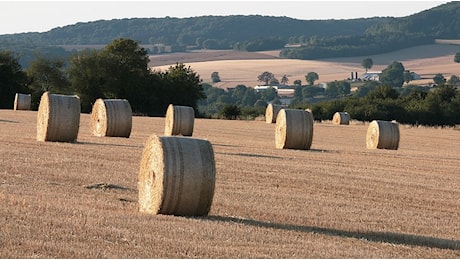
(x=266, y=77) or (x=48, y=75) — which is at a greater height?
(x=48, y=75)

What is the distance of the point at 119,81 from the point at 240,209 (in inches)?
2242

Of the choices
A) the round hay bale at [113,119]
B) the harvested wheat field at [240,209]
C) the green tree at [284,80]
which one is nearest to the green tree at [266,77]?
the green tree at [284,80]

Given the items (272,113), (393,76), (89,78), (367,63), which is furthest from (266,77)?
(272,113)

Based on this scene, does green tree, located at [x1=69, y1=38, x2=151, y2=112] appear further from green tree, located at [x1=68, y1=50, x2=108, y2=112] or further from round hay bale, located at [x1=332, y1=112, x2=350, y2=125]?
round hay bale, located at [x1=332, y1=112, x2=350, y2=125]

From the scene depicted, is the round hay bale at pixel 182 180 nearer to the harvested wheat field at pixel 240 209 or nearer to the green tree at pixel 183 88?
the harvested wheat field at pixel 240 209

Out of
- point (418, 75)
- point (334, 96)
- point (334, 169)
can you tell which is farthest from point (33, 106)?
point (418, 75)

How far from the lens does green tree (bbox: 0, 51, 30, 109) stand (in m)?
68.8

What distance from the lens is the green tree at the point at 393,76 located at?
531 feet

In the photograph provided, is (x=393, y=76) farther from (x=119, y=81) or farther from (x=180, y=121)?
(x=180, y=121)

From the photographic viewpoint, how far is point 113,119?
31297 mm

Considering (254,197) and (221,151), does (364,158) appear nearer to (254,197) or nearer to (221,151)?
(221,151)

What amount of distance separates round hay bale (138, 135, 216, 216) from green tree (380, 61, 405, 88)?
14760 centimetres

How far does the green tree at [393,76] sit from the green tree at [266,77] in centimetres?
1878

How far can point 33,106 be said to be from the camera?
66125 millimetres
